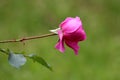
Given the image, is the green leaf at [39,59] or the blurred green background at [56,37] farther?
the blurred green background at [56,37]

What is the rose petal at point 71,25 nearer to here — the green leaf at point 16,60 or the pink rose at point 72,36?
the pink rose at point 72,36

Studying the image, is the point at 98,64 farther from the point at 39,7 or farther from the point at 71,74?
the point at 39,7

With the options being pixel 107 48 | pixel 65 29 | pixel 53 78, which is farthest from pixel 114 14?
pixel 65 29

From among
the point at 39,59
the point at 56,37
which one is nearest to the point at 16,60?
the point at 39,59

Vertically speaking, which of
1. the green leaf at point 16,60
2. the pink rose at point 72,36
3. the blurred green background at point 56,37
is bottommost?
the green leaf at point 16,60

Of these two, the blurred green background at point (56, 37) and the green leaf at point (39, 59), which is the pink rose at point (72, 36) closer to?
the green leaf at point (39, 59)

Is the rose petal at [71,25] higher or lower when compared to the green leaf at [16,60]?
higher

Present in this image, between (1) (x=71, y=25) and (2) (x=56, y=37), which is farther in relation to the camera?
(2) (x=56, y=37)

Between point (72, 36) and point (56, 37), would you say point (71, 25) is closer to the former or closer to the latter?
point (72, 36)

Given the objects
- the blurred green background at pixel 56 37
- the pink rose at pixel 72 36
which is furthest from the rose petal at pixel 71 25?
the blurred green background at pixel 56 37
